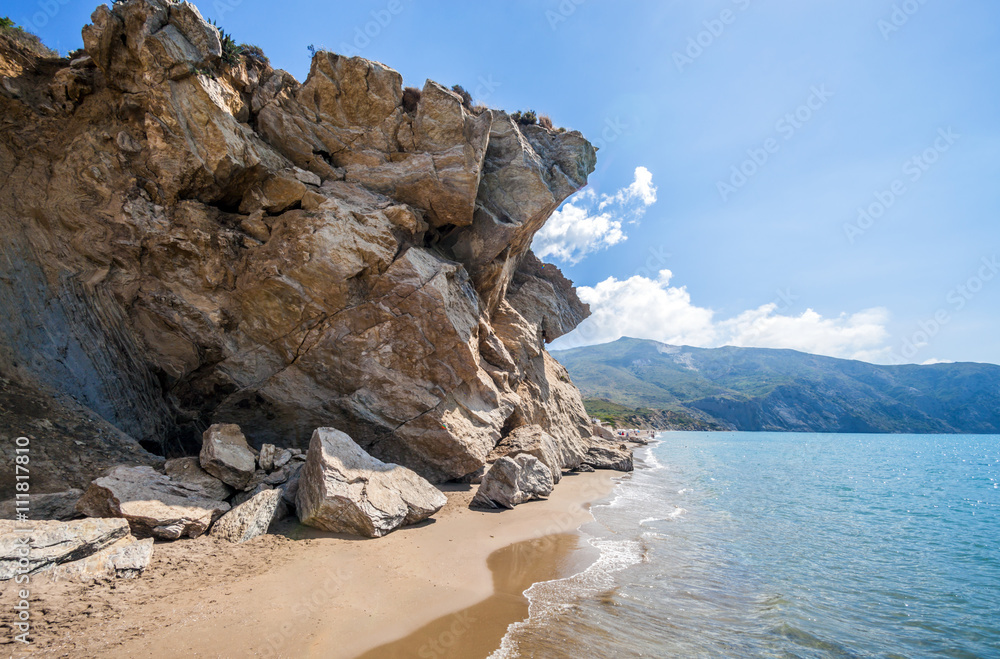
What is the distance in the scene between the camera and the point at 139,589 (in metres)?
6.00

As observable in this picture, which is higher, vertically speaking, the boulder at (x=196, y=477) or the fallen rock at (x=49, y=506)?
the boulder at (x=196, y=477)

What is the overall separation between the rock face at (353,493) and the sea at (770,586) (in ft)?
12.5

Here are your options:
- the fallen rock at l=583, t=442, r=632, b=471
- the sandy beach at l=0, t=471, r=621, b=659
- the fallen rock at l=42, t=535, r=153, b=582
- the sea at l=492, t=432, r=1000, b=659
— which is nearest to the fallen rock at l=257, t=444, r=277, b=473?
the sandy beach at l=0, t=471, r=621, b=659

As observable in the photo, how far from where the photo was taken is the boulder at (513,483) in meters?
13.1

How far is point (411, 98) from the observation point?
1736 centimetres

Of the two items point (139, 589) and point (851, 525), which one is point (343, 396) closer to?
point (139, 589)

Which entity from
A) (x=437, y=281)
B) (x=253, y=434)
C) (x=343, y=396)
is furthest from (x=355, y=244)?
(x=253, y=434)

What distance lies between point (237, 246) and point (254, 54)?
8.01m

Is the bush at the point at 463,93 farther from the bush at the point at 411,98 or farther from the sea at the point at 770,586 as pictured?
the sea at the point at 770,586

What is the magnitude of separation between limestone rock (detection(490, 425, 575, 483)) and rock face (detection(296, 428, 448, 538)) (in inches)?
257

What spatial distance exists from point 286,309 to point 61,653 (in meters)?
10.6

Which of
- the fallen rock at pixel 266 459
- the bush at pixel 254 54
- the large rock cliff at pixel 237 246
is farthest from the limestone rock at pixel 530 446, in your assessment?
the bush at pixel 254 54

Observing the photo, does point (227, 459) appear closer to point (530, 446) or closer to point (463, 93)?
point (530, 446)

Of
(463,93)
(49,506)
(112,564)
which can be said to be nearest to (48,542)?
(112,564)
